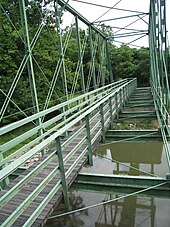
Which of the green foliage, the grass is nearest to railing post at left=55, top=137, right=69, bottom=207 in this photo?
the green foliage

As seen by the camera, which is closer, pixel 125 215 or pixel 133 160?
pixel 125 215

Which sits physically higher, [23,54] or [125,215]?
[23,54]

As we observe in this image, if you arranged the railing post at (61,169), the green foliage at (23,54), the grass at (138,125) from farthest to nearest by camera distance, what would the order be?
the grass at (138,125), the green foliage at (23,54), the railing post at (61,169)

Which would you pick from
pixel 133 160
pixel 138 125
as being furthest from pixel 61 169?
pixel 138 125

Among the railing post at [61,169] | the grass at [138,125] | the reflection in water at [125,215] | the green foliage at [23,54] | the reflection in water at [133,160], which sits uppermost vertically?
the green foliage at [23,54]

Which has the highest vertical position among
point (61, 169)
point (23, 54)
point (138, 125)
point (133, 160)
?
point (23, 54)

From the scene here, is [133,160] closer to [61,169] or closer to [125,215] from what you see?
[125,215]

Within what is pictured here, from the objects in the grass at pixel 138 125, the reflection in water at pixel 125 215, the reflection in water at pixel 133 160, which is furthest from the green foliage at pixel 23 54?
the reflection in water at pixel 125 215

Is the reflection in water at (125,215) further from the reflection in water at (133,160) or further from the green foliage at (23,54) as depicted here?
the green foliage at (23,54)

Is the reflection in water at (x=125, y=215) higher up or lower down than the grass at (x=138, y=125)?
lower down

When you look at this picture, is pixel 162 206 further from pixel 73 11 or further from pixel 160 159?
pixel 73 11

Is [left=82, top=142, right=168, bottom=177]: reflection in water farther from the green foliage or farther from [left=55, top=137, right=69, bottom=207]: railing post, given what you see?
[left=55, top=137, right=69, bottom=207]: railing post

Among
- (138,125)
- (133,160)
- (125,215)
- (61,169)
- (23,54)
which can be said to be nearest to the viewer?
(61,169)

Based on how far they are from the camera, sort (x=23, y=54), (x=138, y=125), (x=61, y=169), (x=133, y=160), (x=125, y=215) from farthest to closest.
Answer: (x=138, y=125) → (x=23, y=54) → (x=133, y=160) → (x=125, y=215) → (x=61, y=169)
